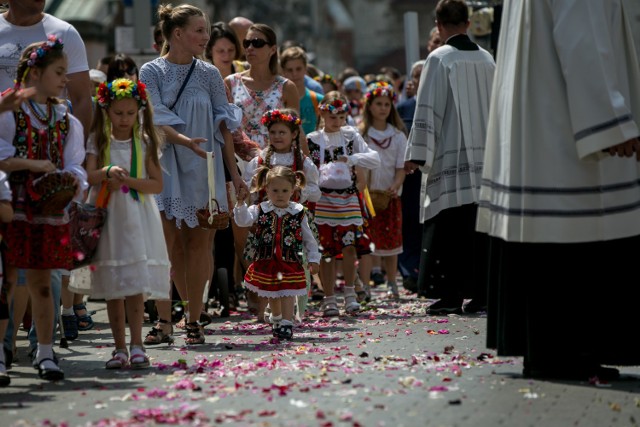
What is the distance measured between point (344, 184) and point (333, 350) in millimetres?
3597

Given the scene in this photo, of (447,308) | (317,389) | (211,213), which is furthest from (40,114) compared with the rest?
(447,308)

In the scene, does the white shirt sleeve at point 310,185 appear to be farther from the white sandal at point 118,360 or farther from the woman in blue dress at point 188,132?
the white sandal at point 118,360

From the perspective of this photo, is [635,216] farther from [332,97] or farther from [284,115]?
[332,97]

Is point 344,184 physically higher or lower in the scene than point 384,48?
lower

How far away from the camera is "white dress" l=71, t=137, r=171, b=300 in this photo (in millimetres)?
8859

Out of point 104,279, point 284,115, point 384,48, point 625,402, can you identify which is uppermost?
point 384,48

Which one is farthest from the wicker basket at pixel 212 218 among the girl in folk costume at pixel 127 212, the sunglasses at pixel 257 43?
the sunglasses at pixel 257 43

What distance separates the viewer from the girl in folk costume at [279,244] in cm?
1084

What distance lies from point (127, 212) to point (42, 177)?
743 mm

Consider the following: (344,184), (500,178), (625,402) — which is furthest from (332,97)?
(625,402)

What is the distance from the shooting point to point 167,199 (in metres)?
10.4

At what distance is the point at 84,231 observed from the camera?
8.82 metres

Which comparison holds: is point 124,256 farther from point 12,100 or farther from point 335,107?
point 335,107

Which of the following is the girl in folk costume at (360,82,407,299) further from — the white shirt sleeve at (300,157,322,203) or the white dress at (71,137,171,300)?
the white dress at (71,137,171,300)
